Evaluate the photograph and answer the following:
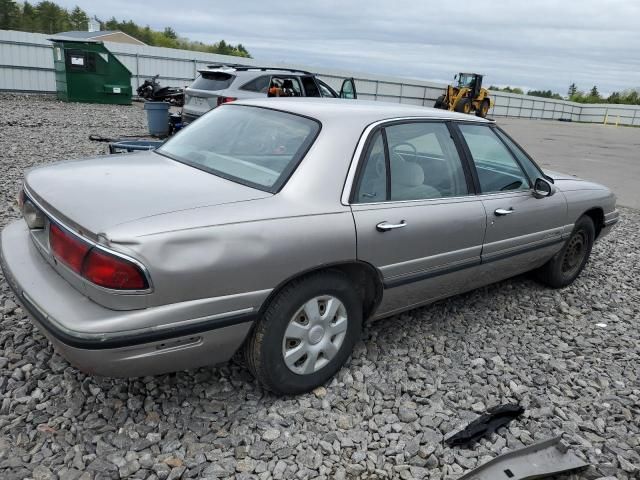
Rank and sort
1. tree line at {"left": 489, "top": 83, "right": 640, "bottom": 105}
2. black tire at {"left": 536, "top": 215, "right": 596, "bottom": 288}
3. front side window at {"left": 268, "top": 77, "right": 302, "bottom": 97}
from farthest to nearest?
tree line at {"left": 489, "top": 83, "right": 640, "bottom": 105} < front side window at {"left": 268, "top": 77, "right": 302, "bottom": 97} < black tire at {"left": 536, "top": 215, "right": 596, "bottom": 288}

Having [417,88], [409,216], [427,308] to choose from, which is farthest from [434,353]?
[417,88]

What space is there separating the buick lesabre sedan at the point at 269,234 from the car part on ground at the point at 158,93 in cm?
1568

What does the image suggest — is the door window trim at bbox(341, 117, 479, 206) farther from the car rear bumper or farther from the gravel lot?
the gravel lot

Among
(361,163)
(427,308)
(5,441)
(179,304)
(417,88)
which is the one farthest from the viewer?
(417,88)

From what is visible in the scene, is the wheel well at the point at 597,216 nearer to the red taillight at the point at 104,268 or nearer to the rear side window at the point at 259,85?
the red taillight at the point at 104,268

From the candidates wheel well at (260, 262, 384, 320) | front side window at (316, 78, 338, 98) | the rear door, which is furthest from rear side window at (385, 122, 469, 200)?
front side window at (316, 78, 338, 98)

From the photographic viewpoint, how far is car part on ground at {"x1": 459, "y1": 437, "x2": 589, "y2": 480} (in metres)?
2.40

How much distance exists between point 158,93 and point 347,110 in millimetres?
17107

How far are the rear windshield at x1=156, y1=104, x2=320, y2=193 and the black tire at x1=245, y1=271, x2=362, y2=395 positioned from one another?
0.52 metres

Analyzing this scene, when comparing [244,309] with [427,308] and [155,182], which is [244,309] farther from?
[427,308]

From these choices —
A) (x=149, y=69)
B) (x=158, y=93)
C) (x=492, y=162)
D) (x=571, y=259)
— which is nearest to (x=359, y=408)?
(x=492, y=162)

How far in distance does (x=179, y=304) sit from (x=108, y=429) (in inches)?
32.3

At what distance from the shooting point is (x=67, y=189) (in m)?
2.57

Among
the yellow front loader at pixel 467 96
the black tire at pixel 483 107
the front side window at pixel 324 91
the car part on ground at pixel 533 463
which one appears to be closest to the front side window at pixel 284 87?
the front side window at pixel 324 91
